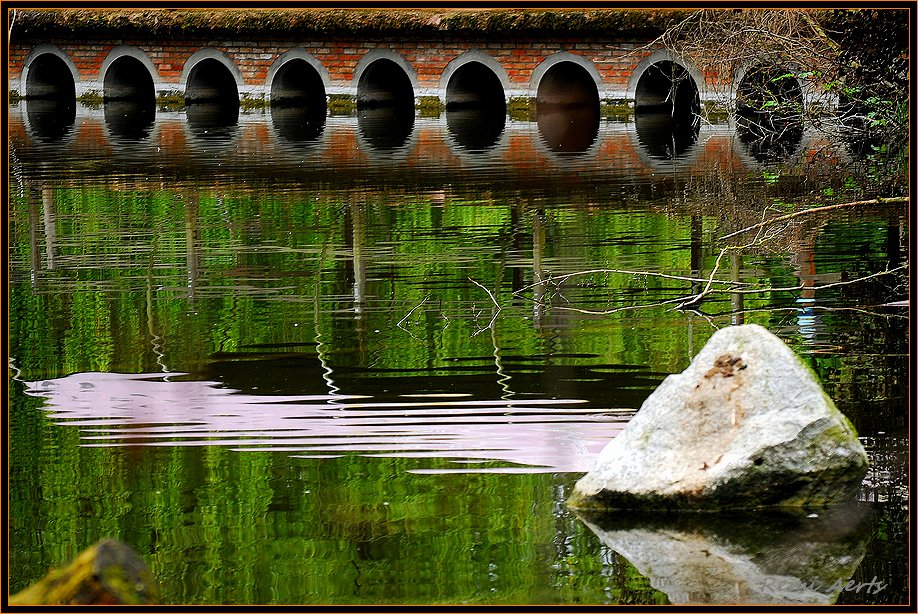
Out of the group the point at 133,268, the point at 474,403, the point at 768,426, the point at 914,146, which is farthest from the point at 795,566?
the point at 133,268

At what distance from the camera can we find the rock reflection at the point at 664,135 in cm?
1919

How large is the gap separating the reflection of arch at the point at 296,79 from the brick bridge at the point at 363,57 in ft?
0.12

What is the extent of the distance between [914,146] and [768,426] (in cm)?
231

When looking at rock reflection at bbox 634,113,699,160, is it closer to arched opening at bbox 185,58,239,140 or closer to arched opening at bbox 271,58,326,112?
arched opening at bbox 271,58,326,112

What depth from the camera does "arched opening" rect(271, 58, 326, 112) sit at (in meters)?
28.8

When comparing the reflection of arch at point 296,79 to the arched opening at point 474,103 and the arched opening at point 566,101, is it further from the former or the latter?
the arched opening at point 566,101

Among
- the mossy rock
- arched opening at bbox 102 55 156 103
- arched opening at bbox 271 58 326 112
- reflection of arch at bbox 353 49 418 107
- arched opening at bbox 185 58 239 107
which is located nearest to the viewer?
the mossy rock

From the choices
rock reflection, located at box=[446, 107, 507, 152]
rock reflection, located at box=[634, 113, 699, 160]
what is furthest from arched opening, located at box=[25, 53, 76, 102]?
rock reflection, located at box=[634, 113, 699, 160]

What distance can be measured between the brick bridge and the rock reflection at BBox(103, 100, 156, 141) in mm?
392

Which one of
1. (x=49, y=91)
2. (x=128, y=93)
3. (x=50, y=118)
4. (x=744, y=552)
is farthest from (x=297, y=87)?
(x=744, y=552)

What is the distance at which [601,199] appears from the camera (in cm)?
1440

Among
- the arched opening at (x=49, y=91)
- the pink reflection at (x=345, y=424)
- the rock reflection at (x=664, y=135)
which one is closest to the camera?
the pink reflection at (x=345, y=424)

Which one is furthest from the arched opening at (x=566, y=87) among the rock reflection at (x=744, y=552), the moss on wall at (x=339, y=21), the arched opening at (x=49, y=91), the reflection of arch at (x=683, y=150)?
the rock reflection at (x=744, y=552)

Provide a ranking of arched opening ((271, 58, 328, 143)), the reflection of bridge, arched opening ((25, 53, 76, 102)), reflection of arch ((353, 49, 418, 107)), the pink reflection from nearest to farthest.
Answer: the pink reflection, the reflection of bridge, arched opening ((271, 58, 328, 143)), reflection of arch ((353, 49, 418, 107)), arched opening ((25, 53, 76, 102))
